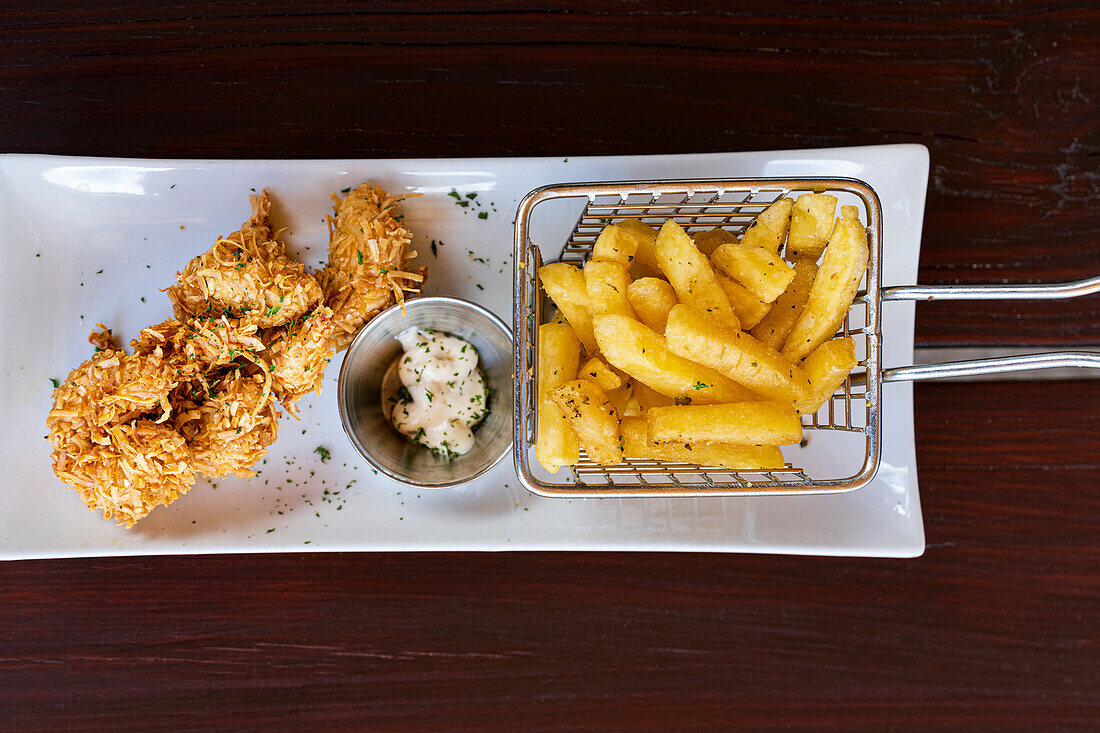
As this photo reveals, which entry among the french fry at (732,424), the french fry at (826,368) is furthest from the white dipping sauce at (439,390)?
the french fry at (826,368)

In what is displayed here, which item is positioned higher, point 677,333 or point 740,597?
point 677,333

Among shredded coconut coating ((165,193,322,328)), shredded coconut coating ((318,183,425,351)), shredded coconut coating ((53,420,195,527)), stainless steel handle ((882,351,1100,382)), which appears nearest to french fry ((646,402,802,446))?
stainless steel handle ((882,351,1100,382))

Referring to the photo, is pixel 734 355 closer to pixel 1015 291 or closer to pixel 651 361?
pixel 651 361

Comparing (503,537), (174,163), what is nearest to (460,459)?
(503,537)

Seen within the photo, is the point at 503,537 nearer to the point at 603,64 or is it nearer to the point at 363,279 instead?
the point at 363,279

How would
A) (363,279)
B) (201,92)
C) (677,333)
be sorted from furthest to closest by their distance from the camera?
(201,92) → (363,279) → (677,333)

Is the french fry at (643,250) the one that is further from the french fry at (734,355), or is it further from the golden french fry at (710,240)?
the french fry at (734,355)
